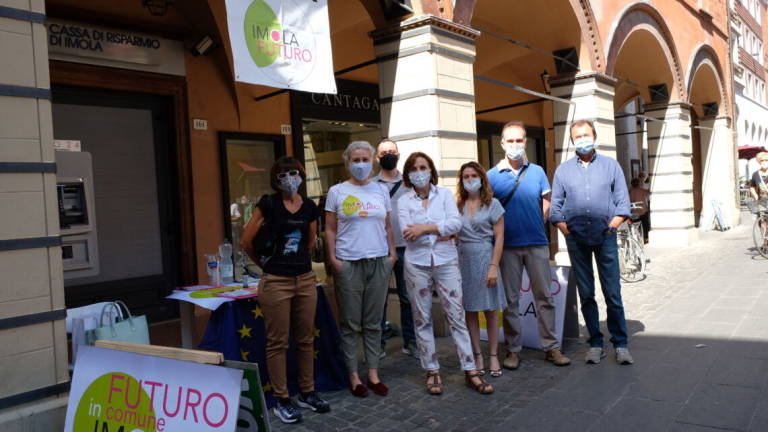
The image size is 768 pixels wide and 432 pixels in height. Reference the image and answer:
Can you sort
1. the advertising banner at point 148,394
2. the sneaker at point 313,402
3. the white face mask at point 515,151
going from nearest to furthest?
1. the advertising banner at point 148,394
2. the sneaker at point 313,402
3. the white face mask at point 515,151

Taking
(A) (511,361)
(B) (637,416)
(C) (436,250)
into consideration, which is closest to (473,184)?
(C) (436,250)

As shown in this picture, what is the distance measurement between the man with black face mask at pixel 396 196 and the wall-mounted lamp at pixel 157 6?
3.77 metres

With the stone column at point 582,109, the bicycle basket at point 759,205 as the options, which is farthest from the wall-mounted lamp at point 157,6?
the bicycle basket at point 759,205

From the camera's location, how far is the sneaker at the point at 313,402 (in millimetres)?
4055

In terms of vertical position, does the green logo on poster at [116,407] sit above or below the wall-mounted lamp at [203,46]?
below

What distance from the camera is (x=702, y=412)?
Answer: 3.63 meters

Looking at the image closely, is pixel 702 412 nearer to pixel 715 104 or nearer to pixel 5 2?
pixel 5 2

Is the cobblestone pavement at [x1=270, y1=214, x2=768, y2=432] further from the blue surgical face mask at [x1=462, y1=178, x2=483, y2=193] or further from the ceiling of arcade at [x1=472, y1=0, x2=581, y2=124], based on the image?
the ceiling of arcade at [x1=472, y1=0, x2=581, y2=124]

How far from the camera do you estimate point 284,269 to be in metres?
3.87

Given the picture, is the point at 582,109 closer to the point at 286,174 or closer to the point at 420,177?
the point at 420,177

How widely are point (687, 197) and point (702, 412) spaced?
1167cm

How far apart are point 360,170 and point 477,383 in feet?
5.83

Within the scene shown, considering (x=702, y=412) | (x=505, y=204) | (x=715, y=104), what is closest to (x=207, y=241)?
(x=505, y=204)

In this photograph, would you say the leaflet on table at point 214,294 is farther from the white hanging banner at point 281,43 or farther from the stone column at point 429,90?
the stone column at point 429,90
